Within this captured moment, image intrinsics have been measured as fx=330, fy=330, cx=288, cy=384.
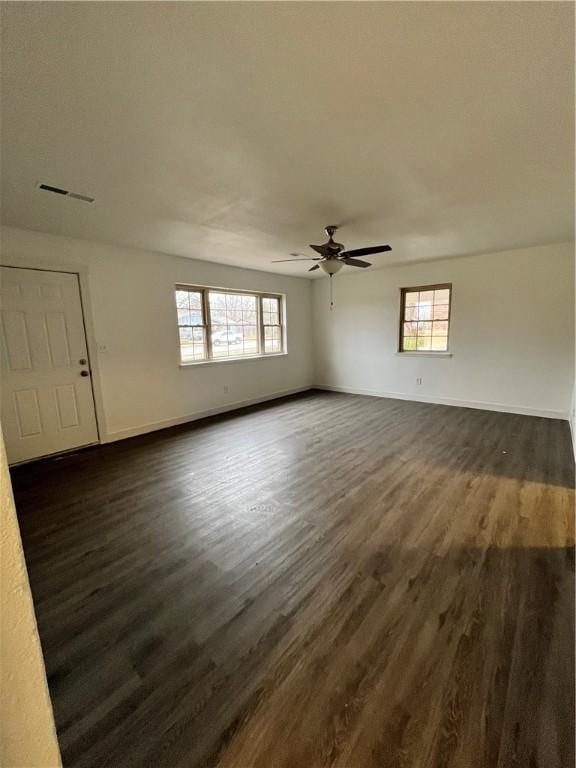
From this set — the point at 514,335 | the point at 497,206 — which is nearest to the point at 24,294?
the point at 497,206

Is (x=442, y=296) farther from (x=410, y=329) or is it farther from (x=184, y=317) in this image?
(x=184, y=317)

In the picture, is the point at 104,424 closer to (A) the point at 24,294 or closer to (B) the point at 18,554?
(A) the point at 24,294

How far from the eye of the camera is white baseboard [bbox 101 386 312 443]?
4.33m

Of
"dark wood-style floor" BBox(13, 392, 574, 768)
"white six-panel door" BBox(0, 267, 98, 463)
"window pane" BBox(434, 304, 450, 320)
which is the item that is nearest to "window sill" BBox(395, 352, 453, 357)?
"window pane" BBox(434, 304, 450, 320)

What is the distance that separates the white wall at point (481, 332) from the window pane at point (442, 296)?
0.15m

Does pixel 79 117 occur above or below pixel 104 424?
above

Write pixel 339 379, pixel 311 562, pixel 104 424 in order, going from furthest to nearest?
pixel 339 379, pixel 104 424, pixel 311 562

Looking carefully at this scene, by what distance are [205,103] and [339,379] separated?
5758 mm

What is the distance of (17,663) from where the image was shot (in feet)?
1.63

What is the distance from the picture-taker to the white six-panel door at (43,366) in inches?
135

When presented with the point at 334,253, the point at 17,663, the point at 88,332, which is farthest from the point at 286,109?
the point at 88,332

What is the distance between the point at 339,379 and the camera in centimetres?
705

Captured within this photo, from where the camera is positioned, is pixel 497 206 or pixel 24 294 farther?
pixel 24 294

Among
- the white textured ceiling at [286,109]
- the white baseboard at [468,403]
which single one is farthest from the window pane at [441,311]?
the white textured ceiling at [286,109]
